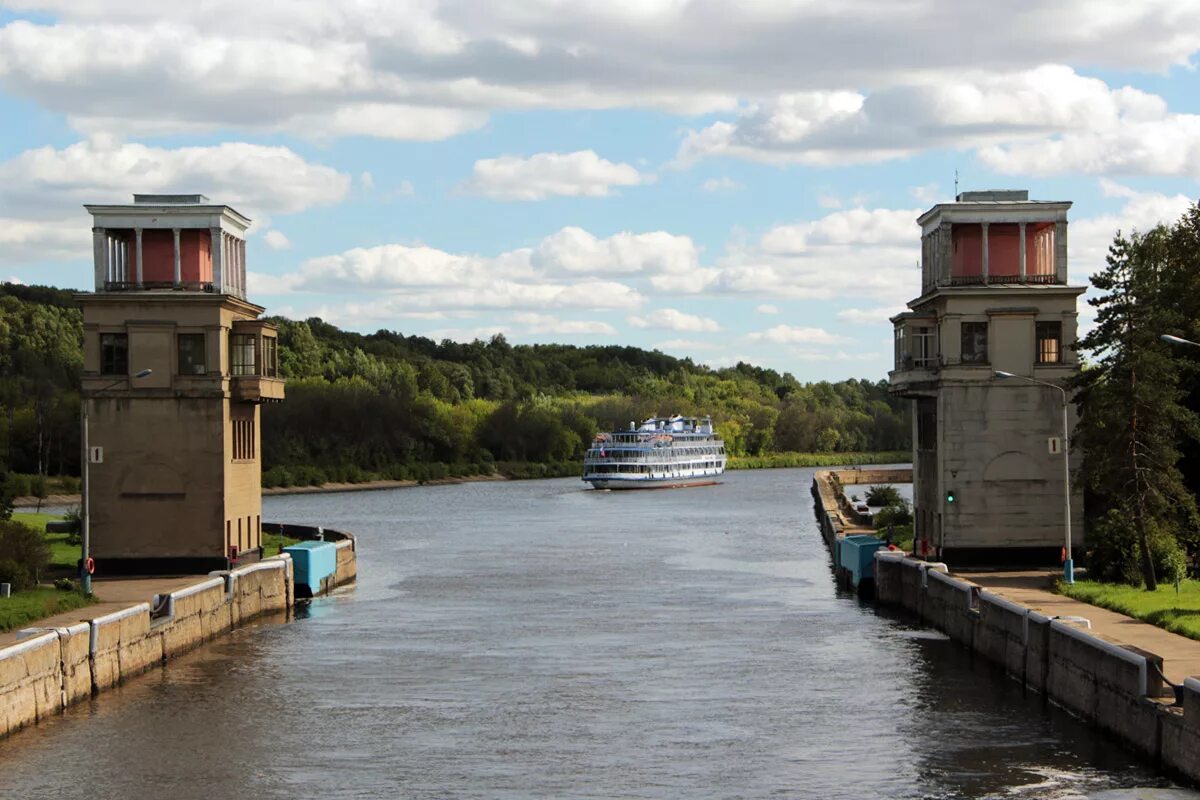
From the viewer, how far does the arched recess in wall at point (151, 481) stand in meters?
64.7

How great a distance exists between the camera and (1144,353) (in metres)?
57.2

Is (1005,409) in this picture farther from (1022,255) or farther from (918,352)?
(1022,255)

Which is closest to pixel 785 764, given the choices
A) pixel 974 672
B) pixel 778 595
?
pixel 974 672

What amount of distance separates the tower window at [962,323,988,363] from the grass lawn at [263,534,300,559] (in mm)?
28822

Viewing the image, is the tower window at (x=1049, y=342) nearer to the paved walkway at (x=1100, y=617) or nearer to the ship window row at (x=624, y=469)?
the paved walkway at (x=1100, y=617)

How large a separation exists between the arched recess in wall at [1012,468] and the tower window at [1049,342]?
366 cm

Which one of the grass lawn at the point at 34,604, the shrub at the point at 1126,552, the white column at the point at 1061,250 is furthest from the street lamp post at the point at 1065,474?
the grass lawn at the point at 34,604

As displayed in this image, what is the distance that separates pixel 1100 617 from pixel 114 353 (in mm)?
35917

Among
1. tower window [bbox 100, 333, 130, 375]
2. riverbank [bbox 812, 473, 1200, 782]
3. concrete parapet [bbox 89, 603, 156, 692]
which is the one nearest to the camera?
riverbank [bbox 812, 473, 1200, 782]

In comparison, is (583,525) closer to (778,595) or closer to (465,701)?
(778,595)

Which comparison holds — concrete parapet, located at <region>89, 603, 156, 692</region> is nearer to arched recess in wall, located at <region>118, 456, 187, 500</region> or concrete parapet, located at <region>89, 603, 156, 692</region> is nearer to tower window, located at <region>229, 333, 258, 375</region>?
arched recess in wall, located at <region>118, 456, 187, 500</region>

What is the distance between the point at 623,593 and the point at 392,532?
45.3 meters

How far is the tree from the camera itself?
187 feet

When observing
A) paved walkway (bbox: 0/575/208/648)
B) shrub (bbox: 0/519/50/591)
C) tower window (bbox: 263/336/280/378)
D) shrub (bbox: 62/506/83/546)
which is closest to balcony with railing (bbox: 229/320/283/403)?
tower window (bbox: 263/336/280/378)
